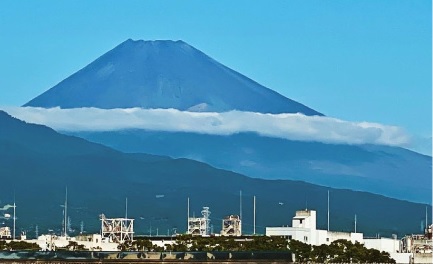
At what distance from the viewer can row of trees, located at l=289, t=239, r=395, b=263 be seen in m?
114

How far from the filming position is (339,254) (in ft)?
387

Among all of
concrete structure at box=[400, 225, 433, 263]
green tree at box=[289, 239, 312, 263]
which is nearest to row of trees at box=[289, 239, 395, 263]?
green tree at box=[289, 239, 312, 263]

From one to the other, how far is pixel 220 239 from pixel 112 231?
27.3m

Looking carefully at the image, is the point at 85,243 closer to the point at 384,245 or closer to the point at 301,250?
the point at 301,250

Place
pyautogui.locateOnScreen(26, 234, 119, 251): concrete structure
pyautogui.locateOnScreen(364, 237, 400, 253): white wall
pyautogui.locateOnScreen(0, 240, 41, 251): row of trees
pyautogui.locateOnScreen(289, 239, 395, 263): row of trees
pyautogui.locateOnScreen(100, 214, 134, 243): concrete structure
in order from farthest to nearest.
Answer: pyautogui.locateOnScreen(100, 214, 134, 243): concrete structure, pyautogui.locateOnScreen(364, 237, 400, 253): white wall, pyautogui.locateOnScreen(26, 234, 119, 251): concrete structure, pyautogui.locateOnScreen(289, 239, 395, 263): row of trees, pyautogui.locateOnScreen(0, 240, 41, 251): row of trees

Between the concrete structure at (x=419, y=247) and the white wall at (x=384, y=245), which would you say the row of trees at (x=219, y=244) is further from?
the white wall at (x=384, y=245)

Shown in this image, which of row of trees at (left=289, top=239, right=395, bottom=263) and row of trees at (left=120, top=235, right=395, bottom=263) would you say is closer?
row of trees at (left=289, top=239, right=395, bottom=263)

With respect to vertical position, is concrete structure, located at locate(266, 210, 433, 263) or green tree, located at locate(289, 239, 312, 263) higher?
concrete structure, located at locate(266, 210, 433, 263)

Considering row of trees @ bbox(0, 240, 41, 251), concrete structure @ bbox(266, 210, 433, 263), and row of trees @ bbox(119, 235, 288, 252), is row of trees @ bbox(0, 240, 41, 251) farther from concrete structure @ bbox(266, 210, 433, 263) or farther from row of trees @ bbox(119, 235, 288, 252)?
concrete structure @ bbox(266, 210, 433, 263)

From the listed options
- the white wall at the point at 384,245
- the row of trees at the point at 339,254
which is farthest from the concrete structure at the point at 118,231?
the row of trees at the point at 339,254

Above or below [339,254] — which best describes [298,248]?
above

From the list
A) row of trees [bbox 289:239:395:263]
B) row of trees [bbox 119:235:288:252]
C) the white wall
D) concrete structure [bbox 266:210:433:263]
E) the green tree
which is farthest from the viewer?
the white wall

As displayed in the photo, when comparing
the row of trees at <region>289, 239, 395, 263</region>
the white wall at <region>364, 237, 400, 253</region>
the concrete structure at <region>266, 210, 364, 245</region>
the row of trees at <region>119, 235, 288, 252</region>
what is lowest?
the row of trees at <region>289, 239, 395, 263</region>

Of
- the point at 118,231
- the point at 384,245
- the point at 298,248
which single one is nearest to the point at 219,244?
the point at 298,248
